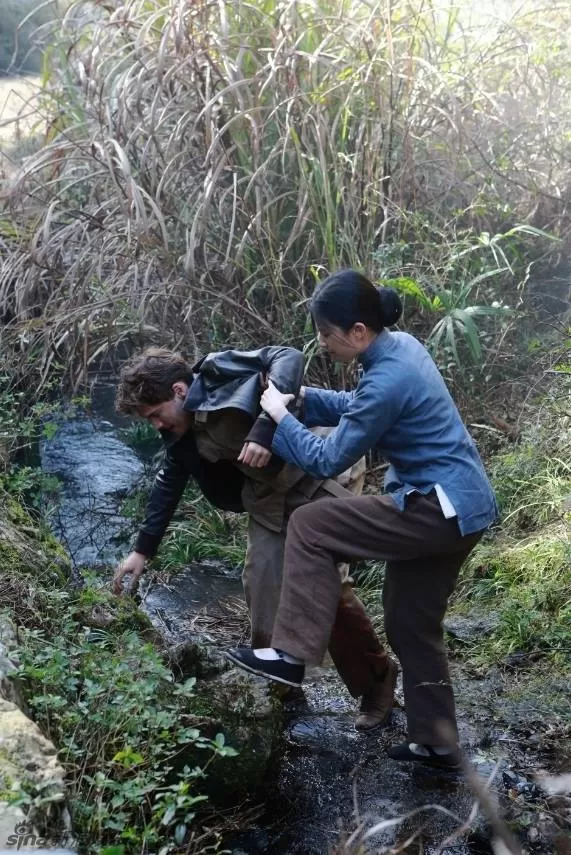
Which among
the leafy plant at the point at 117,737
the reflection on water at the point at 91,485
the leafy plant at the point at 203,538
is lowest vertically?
the reflection on water at the point at 91,485

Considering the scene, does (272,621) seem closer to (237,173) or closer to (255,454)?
(255,454)

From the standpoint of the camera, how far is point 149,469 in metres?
6.96

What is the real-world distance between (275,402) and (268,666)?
2.89 ft

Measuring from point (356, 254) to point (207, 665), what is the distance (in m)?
3.08

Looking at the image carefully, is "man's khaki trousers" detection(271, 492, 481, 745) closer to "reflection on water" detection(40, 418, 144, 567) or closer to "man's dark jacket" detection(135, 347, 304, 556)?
"man's dark jacket" detection(135, 347, 304, 556)

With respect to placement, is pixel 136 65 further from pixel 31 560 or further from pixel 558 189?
pixel 31 560

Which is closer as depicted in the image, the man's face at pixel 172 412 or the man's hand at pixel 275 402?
the man's hand at pixel 275 402

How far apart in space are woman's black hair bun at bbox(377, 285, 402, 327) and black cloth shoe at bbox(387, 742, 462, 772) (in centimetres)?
157

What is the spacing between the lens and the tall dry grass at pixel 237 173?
621 centimetres

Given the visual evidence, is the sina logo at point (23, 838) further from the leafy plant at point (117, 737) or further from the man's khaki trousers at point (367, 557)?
the man's khaki trousers at point (367, 557)

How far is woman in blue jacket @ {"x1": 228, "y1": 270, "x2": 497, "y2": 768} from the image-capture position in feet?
10.8

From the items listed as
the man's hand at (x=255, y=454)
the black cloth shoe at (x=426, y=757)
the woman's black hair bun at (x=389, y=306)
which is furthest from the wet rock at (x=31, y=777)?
the woman's black hair bun at (x=389, y=306)

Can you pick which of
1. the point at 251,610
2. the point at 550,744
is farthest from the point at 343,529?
the point at 550,744

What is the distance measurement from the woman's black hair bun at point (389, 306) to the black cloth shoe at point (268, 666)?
1183 millimetres
